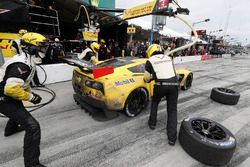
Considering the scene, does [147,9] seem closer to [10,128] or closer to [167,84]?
[167,84]

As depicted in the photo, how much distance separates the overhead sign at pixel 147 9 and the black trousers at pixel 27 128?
632 centimetres

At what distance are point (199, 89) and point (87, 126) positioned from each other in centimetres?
456

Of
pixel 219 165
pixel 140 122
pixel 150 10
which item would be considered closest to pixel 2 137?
pixel 140 122

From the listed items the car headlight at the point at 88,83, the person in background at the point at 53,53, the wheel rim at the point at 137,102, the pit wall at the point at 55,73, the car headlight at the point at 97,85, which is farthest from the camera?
the person in background at the point at 53,53

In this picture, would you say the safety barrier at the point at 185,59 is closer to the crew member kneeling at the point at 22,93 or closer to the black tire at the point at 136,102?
the black tire at the point at 136,102

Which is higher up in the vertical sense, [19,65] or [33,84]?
[19,65]

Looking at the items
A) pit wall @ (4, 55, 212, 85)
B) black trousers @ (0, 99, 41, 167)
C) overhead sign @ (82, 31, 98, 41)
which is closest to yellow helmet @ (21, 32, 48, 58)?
black trousers @ (0, 99, 41, 167)

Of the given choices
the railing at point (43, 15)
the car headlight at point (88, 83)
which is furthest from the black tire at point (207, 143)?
the railing at point (43, 15)

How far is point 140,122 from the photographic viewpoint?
132 inches

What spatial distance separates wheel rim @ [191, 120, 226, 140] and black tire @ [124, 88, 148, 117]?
125cm

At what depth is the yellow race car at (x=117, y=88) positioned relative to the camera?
301cm

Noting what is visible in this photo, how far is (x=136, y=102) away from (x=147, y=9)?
5816 millimetres

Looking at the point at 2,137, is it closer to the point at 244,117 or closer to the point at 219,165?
the point at 219,165

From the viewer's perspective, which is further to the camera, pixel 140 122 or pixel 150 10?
pixel 150 10
